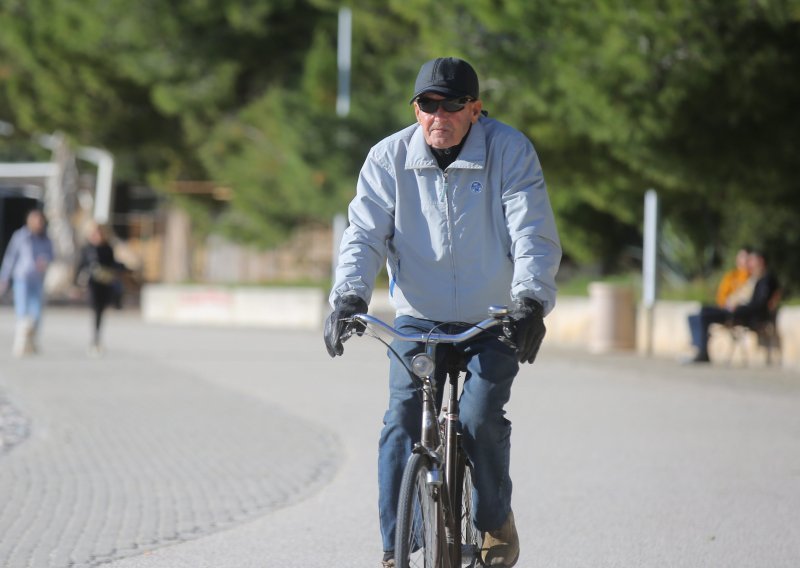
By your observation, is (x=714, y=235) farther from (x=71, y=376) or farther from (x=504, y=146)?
(x=504, y=146)

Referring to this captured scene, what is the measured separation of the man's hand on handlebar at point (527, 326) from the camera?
454 cm

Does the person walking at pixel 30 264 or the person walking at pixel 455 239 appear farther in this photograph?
the person walking at pixel 30 264

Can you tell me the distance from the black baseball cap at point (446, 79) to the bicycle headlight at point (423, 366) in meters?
0.78

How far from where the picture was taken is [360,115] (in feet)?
90.2

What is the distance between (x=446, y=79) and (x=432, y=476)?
118 centimetres

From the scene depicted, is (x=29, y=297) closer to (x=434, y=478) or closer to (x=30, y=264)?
(x=30, y=264)

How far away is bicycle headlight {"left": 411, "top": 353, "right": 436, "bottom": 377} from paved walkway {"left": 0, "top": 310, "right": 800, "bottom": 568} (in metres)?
1.61

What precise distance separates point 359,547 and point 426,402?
1.88 meters

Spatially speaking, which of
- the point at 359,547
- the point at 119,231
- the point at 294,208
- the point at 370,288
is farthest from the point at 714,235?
the point at 119,231

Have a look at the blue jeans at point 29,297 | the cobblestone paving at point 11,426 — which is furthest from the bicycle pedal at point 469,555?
the blue jeans at point 29,297

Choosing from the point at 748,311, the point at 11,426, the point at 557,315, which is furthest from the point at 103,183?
the point at 11,426

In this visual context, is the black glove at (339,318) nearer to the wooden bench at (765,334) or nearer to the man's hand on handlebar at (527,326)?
the man's hand on handlebar at (527,326)

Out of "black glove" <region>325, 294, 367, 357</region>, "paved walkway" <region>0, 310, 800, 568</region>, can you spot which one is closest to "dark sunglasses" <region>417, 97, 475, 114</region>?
"black glove" <region>325, 294, 367, 357</region>

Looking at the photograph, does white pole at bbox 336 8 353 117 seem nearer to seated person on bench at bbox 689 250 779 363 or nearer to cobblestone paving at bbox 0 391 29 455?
seated person on bench at bbox 689 250 779 363
